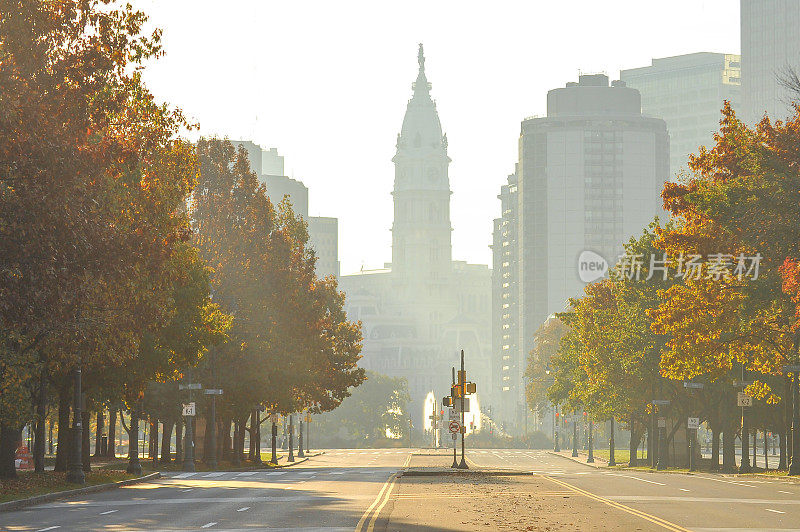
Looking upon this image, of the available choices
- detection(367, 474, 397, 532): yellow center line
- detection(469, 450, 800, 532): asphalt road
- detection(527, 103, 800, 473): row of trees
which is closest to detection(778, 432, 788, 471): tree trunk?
detection(527, 103, 800, 473): row of trees

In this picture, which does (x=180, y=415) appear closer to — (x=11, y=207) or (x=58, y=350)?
(x=58, y=350)

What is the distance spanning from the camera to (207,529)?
2555 cm

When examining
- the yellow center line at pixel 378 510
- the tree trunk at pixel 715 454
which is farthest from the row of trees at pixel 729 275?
the yellow center line at pixel 378 510

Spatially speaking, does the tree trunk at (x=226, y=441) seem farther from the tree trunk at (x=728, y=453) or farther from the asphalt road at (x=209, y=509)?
the asphalt road at (x=209, y=509)

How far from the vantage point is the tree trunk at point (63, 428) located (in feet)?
163

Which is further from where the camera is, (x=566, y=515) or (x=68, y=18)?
(x=68, y=18)

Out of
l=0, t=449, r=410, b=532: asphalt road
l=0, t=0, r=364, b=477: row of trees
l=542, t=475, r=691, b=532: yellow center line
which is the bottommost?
l=0, t=449, r=410, b=532: asphalt road

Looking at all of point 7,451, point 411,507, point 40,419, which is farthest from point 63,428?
point 411,507

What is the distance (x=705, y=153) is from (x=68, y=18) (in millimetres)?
31945

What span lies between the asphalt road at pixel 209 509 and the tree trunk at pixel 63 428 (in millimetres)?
5480

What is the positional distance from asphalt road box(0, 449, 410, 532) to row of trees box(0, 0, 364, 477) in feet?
14.2

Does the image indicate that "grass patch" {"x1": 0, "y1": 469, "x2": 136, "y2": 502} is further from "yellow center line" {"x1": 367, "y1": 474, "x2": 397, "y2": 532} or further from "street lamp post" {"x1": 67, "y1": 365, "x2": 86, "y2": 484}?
"yellow center line" {"x1": 367, "y1": 474, "x2": 397, "y2": 532}

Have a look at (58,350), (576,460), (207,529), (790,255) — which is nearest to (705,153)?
(790,255)

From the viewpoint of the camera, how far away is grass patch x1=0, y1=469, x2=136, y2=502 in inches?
1505
